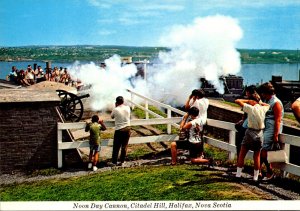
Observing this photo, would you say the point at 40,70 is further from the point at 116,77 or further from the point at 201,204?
the point at 201,204

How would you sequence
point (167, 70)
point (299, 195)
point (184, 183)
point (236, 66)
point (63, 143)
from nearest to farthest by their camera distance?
1. point (299, 195)
2. point (184, 183)
3. point (63, 143)
4. point (167, 70)
5. point (236, 66)

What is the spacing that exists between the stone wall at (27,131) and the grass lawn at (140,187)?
74 cm

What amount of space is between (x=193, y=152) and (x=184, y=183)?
102 cm

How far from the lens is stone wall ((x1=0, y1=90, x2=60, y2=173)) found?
7918 mm

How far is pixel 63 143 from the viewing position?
8047mm

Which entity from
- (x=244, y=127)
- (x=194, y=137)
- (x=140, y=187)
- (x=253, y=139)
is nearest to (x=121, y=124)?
(x=194, y=137)

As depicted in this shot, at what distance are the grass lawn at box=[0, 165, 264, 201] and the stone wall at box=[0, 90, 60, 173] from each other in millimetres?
742

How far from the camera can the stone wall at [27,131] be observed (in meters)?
7.92

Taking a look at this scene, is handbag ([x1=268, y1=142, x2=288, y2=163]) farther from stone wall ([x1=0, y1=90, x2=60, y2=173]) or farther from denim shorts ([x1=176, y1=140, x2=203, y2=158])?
stone wall ([x1=0, y1=90, x2=60, y2=173])

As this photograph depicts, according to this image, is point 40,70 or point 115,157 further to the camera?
point 40,70

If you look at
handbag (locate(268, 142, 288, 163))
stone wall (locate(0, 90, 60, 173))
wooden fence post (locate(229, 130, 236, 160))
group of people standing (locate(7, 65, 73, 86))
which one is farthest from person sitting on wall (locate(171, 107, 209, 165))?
group of people standing (locate(7, 65, 73, 86))

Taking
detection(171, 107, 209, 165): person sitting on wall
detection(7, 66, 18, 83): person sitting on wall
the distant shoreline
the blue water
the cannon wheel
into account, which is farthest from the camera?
the blue water

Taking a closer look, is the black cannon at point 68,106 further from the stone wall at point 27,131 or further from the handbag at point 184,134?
the handbag at point 184,134

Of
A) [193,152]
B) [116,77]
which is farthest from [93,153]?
[116,77]
